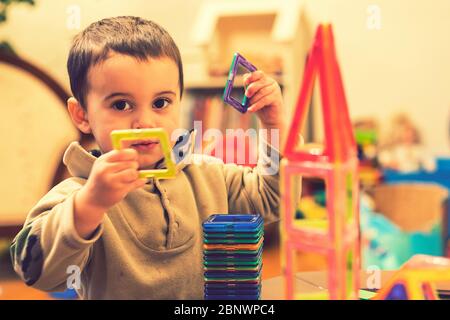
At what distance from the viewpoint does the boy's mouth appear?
42 centimetres

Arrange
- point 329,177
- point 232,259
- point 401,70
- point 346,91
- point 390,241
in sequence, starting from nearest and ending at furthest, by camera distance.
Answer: point 329,177
point 232,259
point 390,241
point 346,91
point 401,70

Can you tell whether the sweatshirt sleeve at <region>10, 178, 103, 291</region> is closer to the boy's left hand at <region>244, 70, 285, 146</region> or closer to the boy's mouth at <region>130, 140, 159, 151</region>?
the boy's mouth at <region>130, 140, 159, 151</region>

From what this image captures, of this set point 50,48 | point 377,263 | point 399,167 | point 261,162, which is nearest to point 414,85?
point 399,167

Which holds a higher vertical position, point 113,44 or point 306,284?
point 113,44

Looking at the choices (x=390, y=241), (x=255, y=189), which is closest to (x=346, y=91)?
(x=390, y=241)

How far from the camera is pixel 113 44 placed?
0.45 metres

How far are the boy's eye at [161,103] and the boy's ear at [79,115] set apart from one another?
0.23ft

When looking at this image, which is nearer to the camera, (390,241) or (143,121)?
(143,121)

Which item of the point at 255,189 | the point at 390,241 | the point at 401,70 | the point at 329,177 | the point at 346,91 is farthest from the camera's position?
the point at 401,70

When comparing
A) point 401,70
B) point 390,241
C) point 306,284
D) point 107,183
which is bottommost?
point 390,241

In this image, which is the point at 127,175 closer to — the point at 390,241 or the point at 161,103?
the point at 161,103

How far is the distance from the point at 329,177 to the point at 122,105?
7.4 inches

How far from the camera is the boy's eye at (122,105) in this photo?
0.44m
